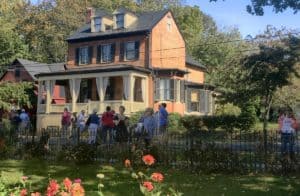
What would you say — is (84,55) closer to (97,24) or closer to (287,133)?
(97,24)

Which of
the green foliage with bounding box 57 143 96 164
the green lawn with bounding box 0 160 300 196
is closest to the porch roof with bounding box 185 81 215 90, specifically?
the green foliage with bounding box 57 143 96 164

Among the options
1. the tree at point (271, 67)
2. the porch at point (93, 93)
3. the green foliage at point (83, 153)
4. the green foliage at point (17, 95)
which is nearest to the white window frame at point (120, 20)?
A: the porch at point (93, 93)

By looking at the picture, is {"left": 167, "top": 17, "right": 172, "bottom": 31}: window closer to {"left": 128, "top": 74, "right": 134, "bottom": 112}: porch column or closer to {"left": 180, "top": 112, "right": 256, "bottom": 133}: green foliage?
{"left": 128, "top": 74, "right": 134, "bottom": 112}: porch column

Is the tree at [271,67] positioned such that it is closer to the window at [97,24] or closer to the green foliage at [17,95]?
the window at [97,24]

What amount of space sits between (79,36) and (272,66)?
74.0 ft

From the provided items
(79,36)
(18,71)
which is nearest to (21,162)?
(79,36)

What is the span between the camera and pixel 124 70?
127 ft

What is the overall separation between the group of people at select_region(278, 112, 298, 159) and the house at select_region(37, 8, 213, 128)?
2240cm

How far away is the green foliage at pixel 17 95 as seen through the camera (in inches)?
1770

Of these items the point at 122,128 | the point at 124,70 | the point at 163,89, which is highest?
the point at 124,70

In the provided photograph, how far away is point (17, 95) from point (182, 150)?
33.6 metres

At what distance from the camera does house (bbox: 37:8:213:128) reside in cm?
4009

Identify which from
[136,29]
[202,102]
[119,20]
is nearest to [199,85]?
[202,102]

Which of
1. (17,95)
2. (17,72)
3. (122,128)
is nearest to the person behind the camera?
(122,128)
